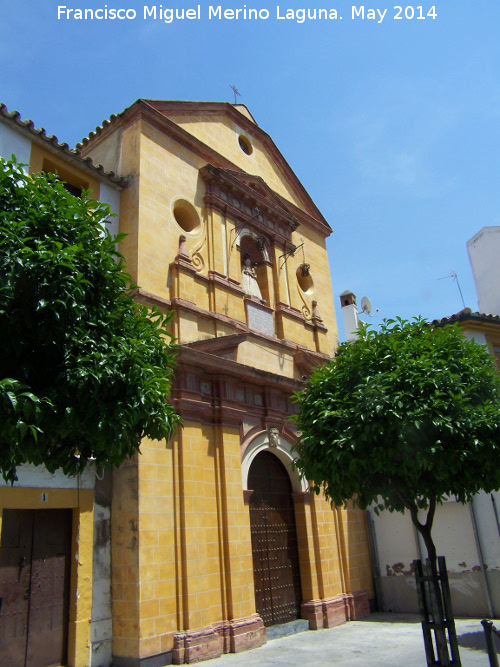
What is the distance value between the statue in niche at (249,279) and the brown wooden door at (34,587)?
702 cm

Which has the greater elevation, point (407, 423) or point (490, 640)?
point (407, 423)

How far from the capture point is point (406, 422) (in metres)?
7.35

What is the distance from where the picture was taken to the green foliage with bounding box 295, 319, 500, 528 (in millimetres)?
7402

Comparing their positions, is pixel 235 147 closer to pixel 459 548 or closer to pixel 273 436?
pixel 273 436

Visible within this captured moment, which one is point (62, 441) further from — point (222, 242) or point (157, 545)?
point (222, 242)

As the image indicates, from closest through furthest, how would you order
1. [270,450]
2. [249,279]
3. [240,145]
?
[270,450]
[249,279]
[240,145]

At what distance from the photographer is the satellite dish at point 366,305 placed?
19266 mm

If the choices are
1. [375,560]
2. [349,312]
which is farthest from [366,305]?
[375,560]

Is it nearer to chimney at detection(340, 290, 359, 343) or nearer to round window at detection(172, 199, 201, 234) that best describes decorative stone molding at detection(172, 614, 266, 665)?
round window at detection(172, 199, 201, 234)

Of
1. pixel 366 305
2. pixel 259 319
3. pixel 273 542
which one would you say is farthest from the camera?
pixel 366 305

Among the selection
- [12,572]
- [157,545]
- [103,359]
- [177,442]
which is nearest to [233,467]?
[177,442]

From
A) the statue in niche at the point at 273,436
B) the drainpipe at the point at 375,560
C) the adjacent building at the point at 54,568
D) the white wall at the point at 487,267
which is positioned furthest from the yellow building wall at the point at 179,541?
the white wall at the point at 487,267

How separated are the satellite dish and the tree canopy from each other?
1067cm

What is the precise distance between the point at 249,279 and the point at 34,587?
8412mm
